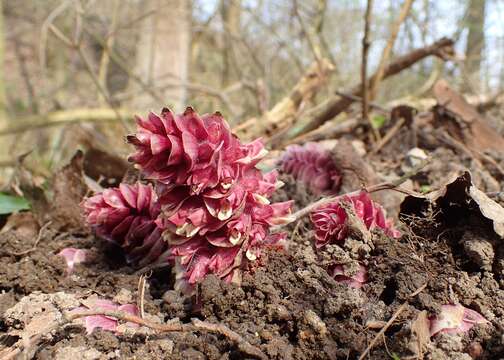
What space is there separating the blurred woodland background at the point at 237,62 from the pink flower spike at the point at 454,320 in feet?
6.06

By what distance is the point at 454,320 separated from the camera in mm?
1175

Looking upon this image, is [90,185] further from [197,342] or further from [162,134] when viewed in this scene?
[197,342]

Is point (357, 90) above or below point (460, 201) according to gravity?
above

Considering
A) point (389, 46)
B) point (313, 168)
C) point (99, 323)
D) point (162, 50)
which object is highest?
point (162, 50)

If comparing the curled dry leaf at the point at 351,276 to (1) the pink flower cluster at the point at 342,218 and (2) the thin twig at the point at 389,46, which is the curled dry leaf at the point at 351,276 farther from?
(2) the thin twig at the point at 389,46

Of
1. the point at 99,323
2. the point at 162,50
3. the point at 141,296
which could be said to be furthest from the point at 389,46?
the point at 162,50

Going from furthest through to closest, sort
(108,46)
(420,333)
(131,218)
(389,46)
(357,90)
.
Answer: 1. (108,46)
2. (357,90)
3. (389,46)
4. (131,218)
5. (420,333)

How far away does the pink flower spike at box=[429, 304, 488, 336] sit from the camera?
1.16 meters

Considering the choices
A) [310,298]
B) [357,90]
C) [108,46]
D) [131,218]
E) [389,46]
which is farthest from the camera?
[108,46]

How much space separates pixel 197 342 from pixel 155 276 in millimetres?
451

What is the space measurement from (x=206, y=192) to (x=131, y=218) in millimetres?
463

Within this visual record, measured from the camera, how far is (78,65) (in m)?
11.8

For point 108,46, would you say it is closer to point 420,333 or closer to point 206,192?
point 206,192

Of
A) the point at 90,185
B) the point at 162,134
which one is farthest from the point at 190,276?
the point at 90,185
